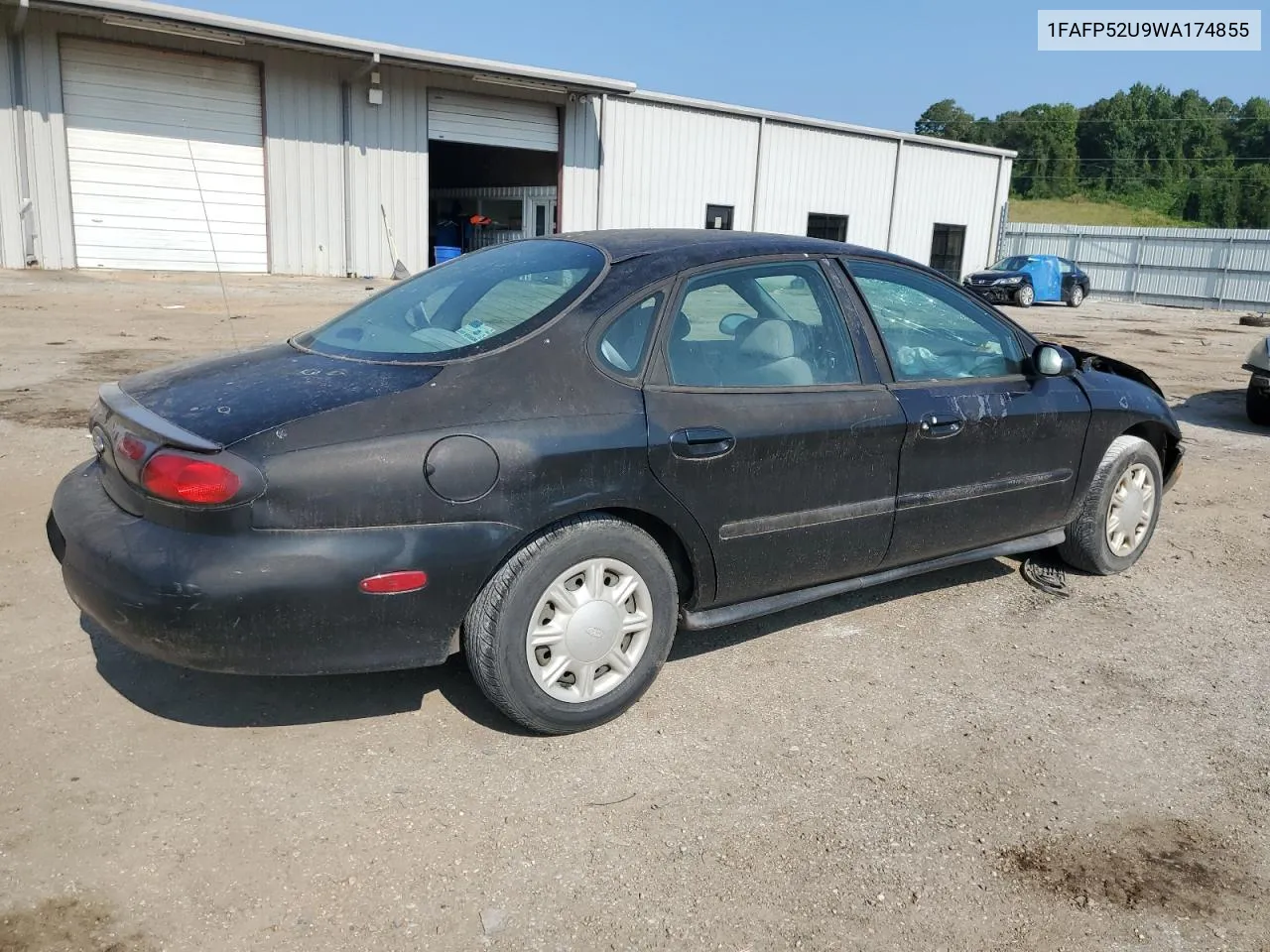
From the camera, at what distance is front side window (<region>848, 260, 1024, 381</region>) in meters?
4.03

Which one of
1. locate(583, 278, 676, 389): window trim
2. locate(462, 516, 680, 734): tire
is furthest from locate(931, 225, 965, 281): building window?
locate(462, 516, 680, 734): tire

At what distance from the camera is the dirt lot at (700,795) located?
2.44 metres

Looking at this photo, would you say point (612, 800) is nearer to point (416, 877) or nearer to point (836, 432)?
point (416, 877)

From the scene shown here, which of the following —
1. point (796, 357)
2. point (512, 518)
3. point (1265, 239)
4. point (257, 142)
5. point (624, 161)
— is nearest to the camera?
point (512, 518)

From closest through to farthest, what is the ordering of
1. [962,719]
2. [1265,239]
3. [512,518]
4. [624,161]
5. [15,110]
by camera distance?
[512,518] < [962,719] < [15,110] < [624,161] < [1265,239]

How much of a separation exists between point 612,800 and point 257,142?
60.0ft

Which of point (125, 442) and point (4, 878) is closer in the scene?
point (4, 878)

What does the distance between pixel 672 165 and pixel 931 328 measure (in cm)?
2115

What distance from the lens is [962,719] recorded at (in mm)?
3506

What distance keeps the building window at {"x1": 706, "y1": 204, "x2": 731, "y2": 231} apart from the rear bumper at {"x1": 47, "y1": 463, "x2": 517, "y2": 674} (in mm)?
23627

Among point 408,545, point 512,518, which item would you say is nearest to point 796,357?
point 512,518

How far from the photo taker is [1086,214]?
66.8 metres

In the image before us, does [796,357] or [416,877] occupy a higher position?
[796,357]

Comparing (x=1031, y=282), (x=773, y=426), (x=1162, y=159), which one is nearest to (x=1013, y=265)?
(x=1031, y=282)
